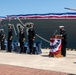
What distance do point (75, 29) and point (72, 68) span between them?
11.0 meters

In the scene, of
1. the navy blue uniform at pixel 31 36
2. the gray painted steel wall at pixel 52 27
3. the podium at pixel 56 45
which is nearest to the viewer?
the podium at pixel 56 45

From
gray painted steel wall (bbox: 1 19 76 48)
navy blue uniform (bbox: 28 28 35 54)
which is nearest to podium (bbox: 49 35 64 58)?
navy blue uniform (bbox: 28 28 35 54)

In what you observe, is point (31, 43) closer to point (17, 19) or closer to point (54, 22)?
point (54, 22)

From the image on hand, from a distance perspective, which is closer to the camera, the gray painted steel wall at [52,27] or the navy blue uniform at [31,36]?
the navy blue uniform at [31,36]

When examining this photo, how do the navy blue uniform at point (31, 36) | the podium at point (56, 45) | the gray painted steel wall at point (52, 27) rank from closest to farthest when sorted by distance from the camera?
the podium at point (56, 45), the navy blue uniform at point (31, 36), the gray painted steel wall at point (52, 27)

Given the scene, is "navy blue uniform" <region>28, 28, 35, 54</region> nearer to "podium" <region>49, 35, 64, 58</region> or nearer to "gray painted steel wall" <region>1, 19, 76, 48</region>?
"podium" <region>49, 35, 64, 58</region>

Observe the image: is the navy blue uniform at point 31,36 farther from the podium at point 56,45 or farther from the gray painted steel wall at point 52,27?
the gray painted steel wall at point 52,27

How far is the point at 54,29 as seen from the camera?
23156 mm

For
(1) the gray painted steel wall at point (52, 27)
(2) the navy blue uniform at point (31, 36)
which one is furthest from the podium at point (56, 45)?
(1) the gray painted steel wall at point (52, 27)

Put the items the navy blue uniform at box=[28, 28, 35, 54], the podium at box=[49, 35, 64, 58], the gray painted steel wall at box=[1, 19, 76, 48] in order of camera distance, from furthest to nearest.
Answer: the gray painted steel wall at box=[1, 19, 76, 48] → the navy blue uniform at box=[28, 28, 35, 54] → the podium at box=[49, 35, 64, 58]

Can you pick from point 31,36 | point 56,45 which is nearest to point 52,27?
point 31,36

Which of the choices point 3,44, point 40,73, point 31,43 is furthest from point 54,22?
point 40,73

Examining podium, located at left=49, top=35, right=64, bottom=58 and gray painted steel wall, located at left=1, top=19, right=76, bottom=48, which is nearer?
podium, located at left=49, top=35, right=64, bottom=58

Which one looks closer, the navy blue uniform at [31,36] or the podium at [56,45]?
the podium at [56,45]
